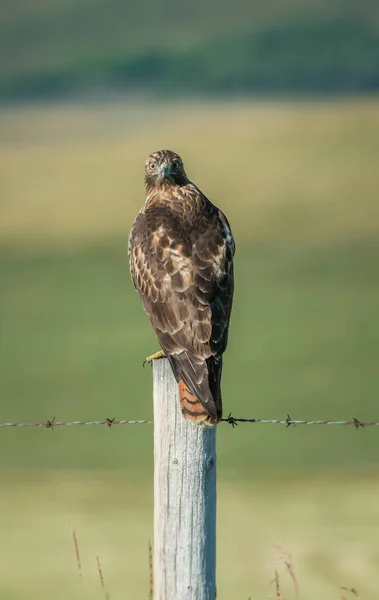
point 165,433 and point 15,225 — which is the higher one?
point 15,225

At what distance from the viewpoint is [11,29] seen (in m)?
70.1

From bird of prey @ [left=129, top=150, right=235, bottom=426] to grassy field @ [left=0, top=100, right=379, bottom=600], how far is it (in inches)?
99.0

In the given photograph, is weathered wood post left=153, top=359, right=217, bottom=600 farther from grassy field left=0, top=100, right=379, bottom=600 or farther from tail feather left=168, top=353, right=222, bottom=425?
grassy field left=0, top=100, right=379, bottom=600

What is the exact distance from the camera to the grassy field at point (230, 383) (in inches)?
359

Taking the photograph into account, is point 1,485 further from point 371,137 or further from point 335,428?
point 371,137

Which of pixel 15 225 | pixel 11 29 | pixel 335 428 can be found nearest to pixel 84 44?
pixel 11 29

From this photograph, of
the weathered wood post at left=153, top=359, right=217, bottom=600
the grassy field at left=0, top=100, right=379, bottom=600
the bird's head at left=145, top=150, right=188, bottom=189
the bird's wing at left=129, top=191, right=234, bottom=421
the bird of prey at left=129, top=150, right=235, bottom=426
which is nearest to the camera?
the weathered wood post at left=153, top=359, right=217, bottom=600

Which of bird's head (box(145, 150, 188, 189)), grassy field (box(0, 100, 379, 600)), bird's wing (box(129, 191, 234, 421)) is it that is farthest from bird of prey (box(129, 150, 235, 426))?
grassy field (box(0, 100, 379, 600))

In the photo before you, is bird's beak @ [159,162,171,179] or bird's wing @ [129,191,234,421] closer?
bird's wing @ [129,191,234,421]

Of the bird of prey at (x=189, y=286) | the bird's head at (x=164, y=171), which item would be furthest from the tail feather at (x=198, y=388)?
the bird's head at (x=164, y=171)

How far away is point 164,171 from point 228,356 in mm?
11078

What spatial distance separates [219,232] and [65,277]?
53.1 ft

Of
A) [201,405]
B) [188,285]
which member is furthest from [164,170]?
[201,405]

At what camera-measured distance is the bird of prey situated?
4.87 meters
